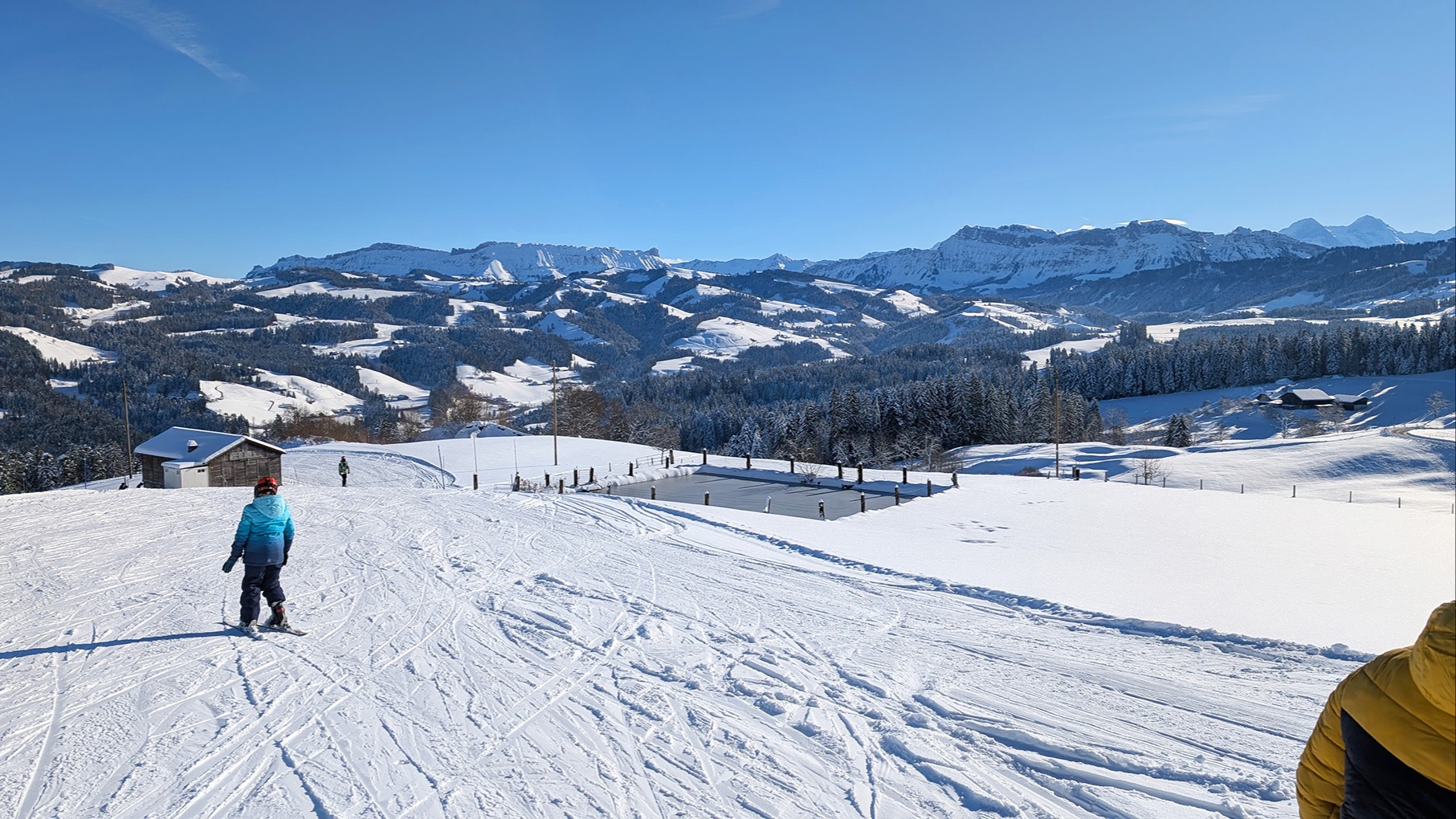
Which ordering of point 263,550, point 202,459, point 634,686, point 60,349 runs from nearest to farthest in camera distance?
point 634,686 → point 263,550 → point 202,459 → point 60,349

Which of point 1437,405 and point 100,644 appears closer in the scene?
point 100,644

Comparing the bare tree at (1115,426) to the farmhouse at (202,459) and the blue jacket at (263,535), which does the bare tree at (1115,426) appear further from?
the blue jacket at (263,535)

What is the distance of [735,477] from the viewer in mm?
33250

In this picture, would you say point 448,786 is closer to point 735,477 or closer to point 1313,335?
point 735,477

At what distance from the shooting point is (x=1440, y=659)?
4.90ft

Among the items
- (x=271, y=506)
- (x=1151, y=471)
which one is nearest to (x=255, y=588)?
(x=271, y=506)

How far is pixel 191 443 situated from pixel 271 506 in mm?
31974

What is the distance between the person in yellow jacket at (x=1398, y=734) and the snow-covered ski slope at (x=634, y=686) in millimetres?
2342

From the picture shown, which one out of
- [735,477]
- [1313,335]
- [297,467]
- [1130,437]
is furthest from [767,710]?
[1313,335]

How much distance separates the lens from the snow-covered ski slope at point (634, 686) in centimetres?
412

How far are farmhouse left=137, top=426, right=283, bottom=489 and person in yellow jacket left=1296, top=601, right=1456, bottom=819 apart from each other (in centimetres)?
3729

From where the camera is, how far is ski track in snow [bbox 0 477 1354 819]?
13.4 ft

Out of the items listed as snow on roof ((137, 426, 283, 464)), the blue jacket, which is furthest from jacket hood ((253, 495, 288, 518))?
snow on roof ((137, 426, 283, 464))

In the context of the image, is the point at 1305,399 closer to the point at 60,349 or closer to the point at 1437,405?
the point at 1437,405
